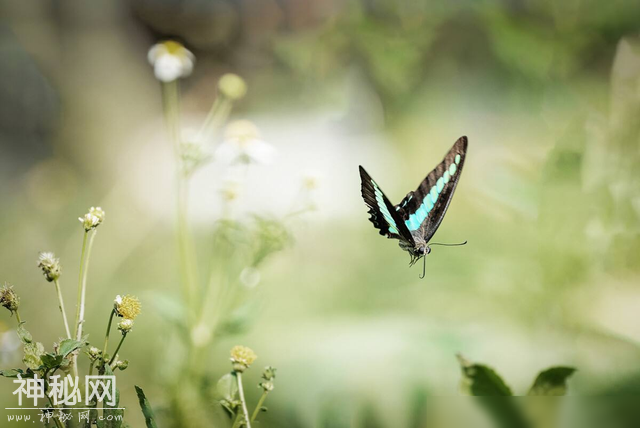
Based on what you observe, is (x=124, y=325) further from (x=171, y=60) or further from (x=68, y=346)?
(x=171, y=60)

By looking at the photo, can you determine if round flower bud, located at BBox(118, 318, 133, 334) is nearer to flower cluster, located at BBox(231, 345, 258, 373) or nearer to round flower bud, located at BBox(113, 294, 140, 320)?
round flower bud, located at BBox(113, 294, 140, 320)

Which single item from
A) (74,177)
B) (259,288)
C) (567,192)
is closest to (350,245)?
(259,288)

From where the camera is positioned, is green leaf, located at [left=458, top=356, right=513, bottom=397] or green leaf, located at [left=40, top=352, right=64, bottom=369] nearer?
green leaf, located at [left=40, top=352, right=64, bottom=369]

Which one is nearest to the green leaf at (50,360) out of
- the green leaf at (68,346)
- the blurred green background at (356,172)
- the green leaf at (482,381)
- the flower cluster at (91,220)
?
the green leaf at (68,346)

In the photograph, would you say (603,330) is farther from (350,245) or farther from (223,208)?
(223,208)

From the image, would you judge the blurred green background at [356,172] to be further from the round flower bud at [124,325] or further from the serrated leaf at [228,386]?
the round flower bud at [124,325]

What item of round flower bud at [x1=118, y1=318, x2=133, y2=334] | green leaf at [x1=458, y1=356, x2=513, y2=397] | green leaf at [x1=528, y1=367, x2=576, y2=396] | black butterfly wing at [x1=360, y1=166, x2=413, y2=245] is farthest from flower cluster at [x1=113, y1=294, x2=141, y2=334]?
green leaf at [x1=528, y1=367, x2=576, y2=396]

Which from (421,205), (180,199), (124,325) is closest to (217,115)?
(180,199)
